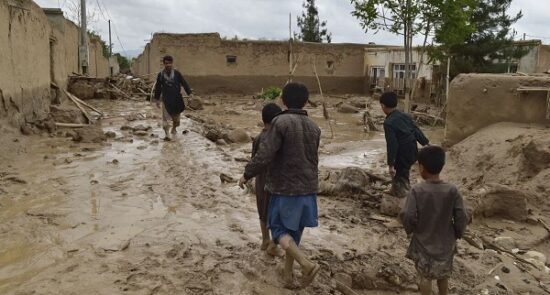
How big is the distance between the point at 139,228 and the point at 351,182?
267 centimetres

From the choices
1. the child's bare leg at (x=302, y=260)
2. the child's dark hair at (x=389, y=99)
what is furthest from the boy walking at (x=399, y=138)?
the child's bare leg at (x=302, y=260)

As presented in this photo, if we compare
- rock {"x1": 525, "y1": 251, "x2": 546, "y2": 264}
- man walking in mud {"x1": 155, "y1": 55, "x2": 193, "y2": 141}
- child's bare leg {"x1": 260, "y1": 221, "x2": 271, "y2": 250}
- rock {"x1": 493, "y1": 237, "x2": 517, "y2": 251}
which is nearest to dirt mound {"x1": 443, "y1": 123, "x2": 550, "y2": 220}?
rock {"x1": 493, "y1": 237, "x2": 517, "y2": 251}

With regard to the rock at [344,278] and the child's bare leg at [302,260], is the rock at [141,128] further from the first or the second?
the child's bare leg at [302,260]

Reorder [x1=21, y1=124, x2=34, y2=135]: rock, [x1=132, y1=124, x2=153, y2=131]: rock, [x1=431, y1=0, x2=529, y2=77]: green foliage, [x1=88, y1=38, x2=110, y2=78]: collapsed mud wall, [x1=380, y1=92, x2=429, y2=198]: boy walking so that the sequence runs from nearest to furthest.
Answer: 1. [x1=380, y1=92, x2=429, y2=198]: boy walking
2. [x1=21, y1=124, x2=34, y2=135]: rock
3. [x1=132, y1=124, x2=153, y2=131]: rock
4. [x1=431, y1=0, x2=529, y2=77]: green foliage
5. [x1=88, y1=38, x2=110, y2=78]: collapsed mud wall

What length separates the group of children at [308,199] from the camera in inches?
119

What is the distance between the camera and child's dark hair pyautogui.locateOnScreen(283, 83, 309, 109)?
3.26 meters

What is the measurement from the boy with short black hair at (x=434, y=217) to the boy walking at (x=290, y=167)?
0.66 meters

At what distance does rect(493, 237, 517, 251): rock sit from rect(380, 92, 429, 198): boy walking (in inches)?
39.7

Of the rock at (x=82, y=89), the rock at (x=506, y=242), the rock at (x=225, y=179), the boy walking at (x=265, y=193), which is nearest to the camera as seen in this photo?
the boy walking at (x=265, y=193)

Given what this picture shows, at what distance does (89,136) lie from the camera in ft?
26.8

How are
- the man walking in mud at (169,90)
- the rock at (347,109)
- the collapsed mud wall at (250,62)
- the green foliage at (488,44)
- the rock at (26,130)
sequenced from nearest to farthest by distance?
the rock at (26,130) < the man walking in mud at (169,90) < the green foliage at (488,44) < the rock at (347,109) < the collapsed mud wall at (250,62)

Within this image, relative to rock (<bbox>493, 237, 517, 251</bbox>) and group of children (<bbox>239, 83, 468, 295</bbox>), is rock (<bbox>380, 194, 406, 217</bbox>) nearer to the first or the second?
rock (<bbox>493, 237, 517, 251</bbox>)

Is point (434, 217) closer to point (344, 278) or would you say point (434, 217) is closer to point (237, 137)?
point (344, 278)

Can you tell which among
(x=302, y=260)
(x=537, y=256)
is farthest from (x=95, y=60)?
(x=302, y=260)
